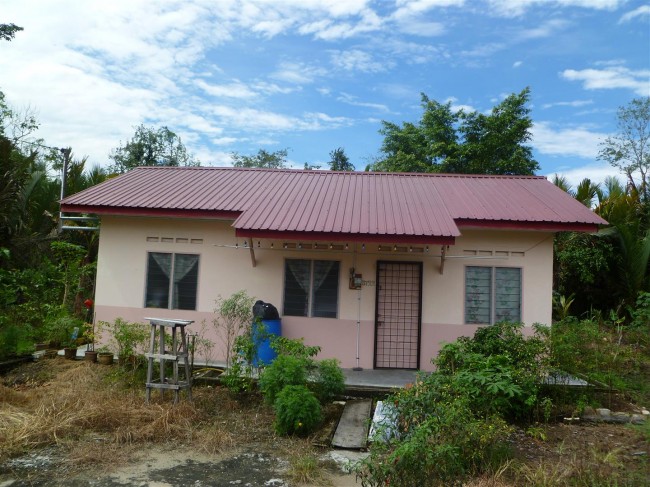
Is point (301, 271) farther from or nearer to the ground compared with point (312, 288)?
farther from the ground

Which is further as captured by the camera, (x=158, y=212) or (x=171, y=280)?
(x=171, y=280)

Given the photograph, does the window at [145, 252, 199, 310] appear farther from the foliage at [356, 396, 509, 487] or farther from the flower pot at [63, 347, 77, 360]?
the foliage at [356, 396, 509, 487]

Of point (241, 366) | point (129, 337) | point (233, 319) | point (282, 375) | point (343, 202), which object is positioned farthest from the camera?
point (343, 202)

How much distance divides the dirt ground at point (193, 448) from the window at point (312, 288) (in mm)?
2428

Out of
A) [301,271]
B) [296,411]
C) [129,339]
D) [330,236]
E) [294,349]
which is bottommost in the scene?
[296,411]

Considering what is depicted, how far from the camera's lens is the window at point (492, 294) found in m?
9.88

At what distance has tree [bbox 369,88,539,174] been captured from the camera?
22.5 metres

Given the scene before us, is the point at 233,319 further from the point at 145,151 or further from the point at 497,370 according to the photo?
the point at 145,151

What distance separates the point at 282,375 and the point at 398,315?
3.76m

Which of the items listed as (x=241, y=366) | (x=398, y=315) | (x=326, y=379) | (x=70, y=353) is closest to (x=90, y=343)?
(x=70, y=353)

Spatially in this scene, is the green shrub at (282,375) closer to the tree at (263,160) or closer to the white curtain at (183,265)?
the white curtain at (183,265)

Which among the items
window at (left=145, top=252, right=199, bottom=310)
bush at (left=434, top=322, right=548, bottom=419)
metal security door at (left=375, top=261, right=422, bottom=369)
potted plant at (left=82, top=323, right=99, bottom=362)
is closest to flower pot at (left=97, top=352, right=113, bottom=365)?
potted plant at (left=82, top=323, right=99, bottom=362)

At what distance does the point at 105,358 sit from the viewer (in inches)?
375

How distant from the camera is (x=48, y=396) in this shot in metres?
7.43
